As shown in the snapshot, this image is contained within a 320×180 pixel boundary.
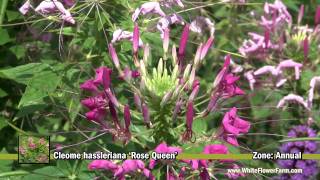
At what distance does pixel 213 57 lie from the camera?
306cm

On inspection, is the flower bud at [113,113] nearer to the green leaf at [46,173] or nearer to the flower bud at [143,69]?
the flower bud at [143,69]

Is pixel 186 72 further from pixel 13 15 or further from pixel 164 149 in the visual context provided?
pixel 13 15

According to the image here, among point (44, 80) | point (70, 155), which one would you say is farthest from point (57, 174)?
point (44, 80)

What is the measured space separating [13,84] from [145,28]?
0.71 meters

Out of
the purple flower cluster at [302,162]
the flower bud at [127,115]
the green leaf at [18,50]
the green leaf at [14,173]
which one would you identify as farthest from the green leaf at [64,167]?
the purple flower cluster at [302,162]

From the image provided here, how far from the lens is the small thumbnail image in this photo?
1.97m

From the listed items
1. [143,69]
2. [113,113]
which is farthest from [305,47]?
[113,113]

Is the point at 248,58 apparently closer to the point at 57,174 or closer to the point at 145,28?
the point at 145,28

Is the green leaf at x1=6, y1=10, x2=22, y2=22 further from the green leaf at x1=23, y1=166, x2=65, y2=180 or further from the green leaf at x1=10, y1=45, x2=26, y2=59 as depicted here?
the green leaf at x1=23, y1=166, x2=65, y2=180

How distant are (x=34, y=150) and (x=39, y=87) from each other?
11.1 inches

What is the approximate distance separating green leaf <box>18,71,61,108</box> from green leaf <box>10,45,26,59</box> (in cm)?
46

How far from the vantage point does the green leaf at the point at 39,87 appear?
180cm

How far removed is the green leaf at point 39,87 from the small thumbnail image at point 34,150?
0.17 meters

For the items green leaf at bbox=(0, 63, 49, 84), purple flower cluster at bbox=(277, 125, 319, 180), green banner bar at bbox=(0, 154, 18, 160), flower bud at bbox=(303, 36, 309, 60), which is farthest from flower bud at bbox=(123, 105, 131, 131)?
flower bud at bbox=(303, 36, 309, 60)
